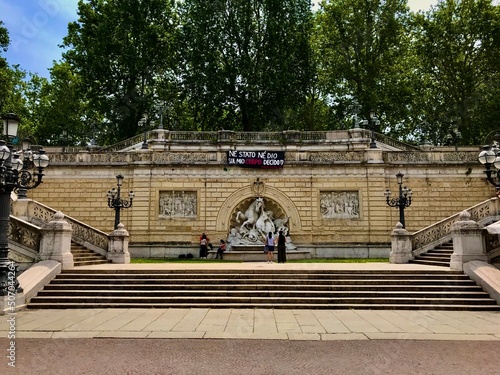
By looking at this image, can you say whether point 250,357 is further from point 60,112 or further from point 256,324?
point 60,112

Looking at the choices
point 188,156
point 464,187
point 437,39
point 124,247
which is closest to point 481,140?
point 437,39

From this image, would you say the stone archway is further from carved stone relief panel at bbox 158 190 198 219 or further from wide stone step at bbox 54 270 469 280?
wide stone step at bbox 54 270 469 280

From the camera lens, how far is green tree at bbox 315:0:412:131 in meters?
31.2

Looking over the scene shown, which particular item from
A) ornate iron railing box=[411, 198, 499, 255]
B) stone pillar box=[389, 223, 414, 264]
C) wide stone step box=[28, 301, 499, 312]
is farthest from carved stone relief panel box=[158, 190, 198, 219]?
wide stone step box=[28, 301, 499, 312]

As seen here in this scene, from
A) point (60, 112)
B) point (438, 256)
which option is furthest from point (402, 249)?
point (60, 112)

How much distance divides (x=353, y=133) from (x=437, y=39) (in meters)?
12.6

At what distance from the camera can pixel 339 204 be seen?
22891 mm

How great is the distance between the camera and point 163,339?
681cm

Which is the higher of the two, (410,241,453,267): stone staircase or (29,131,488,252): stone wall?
(29,131,488,252): stone wall

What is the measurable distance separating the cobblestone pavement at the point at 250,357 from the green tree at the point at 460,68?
2603cm

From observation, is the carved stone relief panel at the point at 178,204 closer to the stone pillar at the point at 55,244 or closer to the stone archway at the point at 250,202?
the stone archway at the point at 250,202

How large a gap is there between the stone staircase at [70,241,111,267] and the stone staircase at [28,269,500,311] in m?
2.41

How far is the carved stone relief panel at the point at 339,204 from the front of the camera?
22.8 metres

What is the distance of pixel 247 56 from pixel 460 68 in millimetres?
16323
